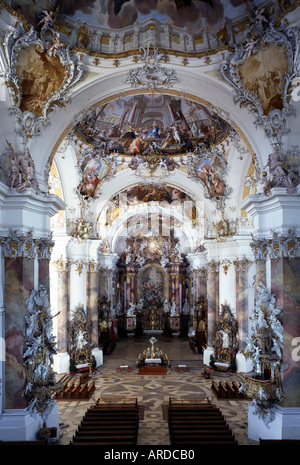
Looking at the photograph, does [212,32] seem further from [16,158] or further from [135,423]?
[135,423]

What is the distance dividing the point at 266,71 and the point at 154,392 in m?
14.3

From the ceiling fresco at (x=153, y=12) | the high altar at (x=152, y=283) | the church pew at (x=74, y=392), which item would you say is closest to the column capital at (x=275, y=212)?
the ceiling fresco at (x=153, y=12)

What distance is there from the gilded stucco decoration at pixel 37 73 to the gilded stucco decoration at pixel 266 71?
15.7 feet

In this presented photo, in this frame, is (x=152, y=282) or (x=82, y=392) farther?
(x=152, y=282)

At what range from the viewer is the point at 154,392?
59.2 feet

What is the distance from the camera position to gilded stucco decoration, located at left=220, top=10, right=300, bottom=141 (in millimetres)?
10430

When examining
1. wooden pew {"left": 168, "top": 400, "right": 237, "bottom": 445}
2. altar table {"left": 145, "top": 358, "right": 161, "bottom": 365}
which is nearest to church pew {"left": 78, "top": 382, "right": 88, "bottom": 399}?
wooden pew {"left": 168, "top": 400, "right": 237, "bottom": 445}

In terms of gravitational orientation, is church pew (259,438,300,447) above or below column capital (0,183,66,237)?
below

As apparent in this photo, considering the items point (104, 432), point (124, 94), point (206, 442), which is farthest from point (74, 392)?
point (124, 94)

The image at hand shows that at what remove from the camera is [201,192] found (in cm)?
2262

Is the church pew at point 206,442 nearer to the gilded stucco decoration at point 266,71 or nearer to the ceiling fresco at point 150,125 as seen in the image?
the gilded stucco decoration at point 266,71

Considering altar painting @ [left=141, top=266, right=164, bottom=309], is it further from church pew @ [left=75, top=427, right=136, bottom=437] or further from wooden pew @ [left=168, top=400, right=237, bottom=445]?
church pew @ [left=75, top=427, right=136, bottom=437]

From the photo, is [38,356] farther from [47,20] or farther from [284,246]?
[47,20]

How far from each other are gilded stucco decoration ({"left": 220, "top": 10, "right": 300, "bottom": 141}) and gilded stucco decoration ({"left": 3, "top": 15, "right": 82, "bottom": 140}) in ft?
15.7
